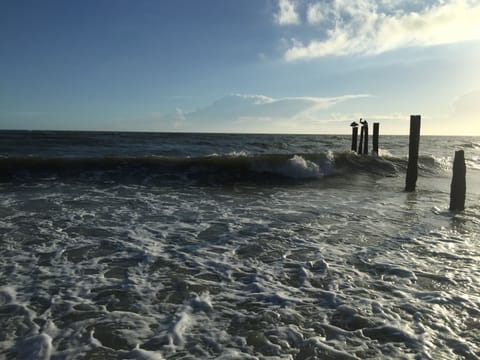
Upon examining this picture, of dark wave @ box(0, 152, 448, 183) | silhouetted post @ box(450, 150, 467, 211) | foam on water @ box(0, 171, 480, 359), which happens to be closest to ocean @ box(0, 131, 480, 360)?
foam on water @ box(0, 171, 480, 359)

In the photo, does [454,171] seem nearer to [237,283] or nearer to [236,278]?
[236,278]

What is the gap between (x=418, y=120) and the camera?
44.7 ft

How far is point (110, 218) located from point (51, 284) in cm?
388

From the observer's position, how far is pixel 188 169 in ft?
60.8

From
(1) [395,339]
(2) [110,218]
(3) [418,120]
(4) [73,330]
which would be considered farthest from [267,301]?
(3) [418,120]

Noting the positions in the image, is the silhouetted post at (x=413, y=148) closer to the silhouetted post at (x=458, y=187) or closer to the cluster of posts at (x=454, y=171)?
the cluster of posts at (x=454, y=171)

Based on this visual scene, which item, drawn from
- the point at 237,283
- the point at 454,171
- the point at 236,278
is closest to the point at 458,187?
the point at 454,171

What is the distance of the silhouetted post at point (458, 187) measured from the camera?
10.2m

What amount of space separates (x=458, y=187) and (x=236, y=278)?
315 inches

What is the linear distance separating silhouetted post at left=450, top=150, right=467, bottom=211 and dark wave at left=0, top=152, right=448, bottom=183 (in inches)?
302

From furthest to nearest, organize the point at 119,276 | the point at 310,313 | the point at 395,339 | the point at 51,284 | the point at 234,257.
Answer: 1. the point at 234,257
2. the point at 119,276
3. the point at 51,284
4. the point at 310,313
5. the point at 395,339

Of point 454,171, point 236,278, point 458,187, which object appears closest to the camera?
point 236,278

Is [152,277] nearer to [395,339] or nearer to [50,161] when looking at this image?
[395,339]

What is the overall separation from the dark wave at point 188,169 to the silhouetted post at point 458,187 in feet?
25.2
